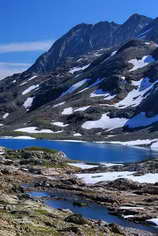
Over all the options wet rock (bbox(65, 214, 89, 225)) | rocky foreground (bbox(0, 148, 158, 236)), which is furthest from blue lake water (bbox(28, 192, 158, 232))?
wet rock (bbox(65, 214, 89, 225))

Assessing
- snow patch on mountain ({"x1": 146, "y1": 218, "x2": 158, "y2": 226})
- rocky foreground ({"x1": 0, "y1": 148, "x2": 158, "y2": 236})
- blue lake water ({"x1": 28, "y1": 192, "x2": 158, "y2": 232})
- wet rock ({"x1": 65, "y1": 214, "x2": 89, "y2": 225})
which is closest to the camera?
rocky foreground ({"x1": 0, "y1": 148, "x2": 158, "y2": 236})

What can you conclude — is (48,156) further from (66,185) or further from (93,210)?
(93,210)

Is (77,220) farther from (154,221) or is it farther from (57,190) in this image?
(57,190)

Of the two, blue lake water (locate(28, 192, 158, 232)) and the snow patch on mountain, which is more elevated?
blue lake water (locate(28, 192, 158, 232))

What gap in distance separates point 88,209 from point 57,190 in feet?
59.3

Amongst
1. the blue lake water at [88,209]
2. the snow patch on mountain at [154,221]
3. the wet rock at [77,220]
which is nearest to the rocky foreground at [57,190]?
the wet rock at [77,220]

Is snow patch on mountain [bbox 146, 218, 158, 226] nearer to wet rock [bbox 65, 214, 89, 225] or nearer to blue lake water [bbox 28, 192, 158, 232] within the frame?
blue lake water [bbox 28, 192, 158, 232]

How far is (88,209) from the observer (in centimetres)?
6394

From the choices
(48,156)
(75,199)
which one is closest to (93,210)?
(75,199)

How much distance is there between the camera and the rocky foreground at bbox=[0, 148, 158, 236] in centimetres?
4106

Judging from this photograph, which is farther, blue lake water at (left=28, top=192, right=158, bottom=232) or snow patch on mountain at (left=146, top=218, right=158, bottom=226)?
snow patch on mountain at (left=146, top=218, right=158, bottom=226)

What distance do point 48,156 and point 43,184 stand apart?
3827cm

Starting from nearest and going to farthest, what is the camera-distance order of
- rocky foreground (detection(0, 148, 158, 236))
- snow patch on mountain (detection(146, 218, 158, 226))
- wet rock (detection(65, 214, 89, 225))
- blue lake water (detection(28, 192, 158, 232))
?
rocky foreground (detection(0, 148, 158, 236)) < wet rock (detection(65, 214, 89, 225)) < blue lake water (detection(28, 192, 158, 232)) < snow patch on mountain (detection(146, 218, 158, 226))

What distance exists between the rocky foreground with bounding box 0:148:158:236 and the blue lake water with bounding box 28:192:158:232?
1419 mm
